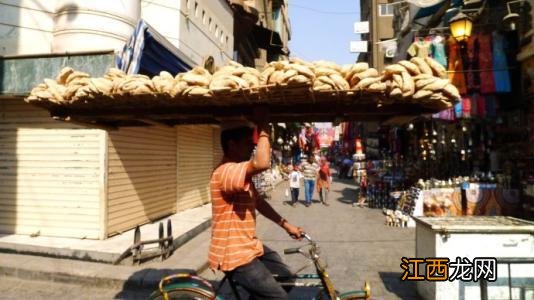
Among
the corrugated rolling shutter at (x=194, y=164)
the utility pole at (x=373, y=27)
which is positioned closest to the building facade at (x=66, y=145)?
the corrugated rolling shutter at (x=194, y=164)

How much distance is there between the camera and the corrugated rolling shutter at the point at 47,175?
7.36 meters

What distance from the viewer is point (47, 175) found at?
24.8ft

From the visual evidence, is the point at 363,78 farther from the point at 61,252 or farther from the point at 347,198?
the point at 347,198

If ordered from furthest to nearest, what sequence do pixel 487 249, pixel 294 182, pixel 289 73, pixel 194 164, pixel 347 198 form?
pixel 347 198, pixel 294 182, pixel 194 164, pixel 487 249, pixel 289 73

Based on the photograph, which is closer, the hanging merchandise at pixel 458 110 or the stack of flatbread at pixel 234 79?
the stack of flatbread at pixel 234 79

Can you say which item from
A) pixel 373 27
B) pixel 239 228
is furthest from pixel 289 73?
pixel 373 27

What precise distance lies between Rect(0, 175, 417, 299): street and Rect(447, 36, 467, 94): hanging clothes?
394cm

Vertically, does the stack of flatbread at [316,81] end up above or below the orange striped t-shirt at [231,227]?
above

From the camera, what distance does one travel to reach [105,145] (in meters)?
7.33

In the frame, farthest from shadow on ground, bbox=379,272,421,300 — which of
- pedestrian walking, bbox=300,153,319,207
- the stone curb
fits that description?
pedestrian walking, bbox=300,153,319,207

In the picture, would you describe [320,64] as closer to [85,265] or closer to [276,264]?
[276,264]

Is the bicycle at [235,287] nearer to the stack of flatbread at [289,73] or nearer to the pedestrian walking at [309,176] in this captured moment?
the stack of flatbread at [289,73]

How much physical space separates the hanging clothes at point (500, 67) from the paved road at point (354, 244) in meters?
4.22

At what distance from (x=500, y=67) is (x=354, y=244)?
5773 mm
